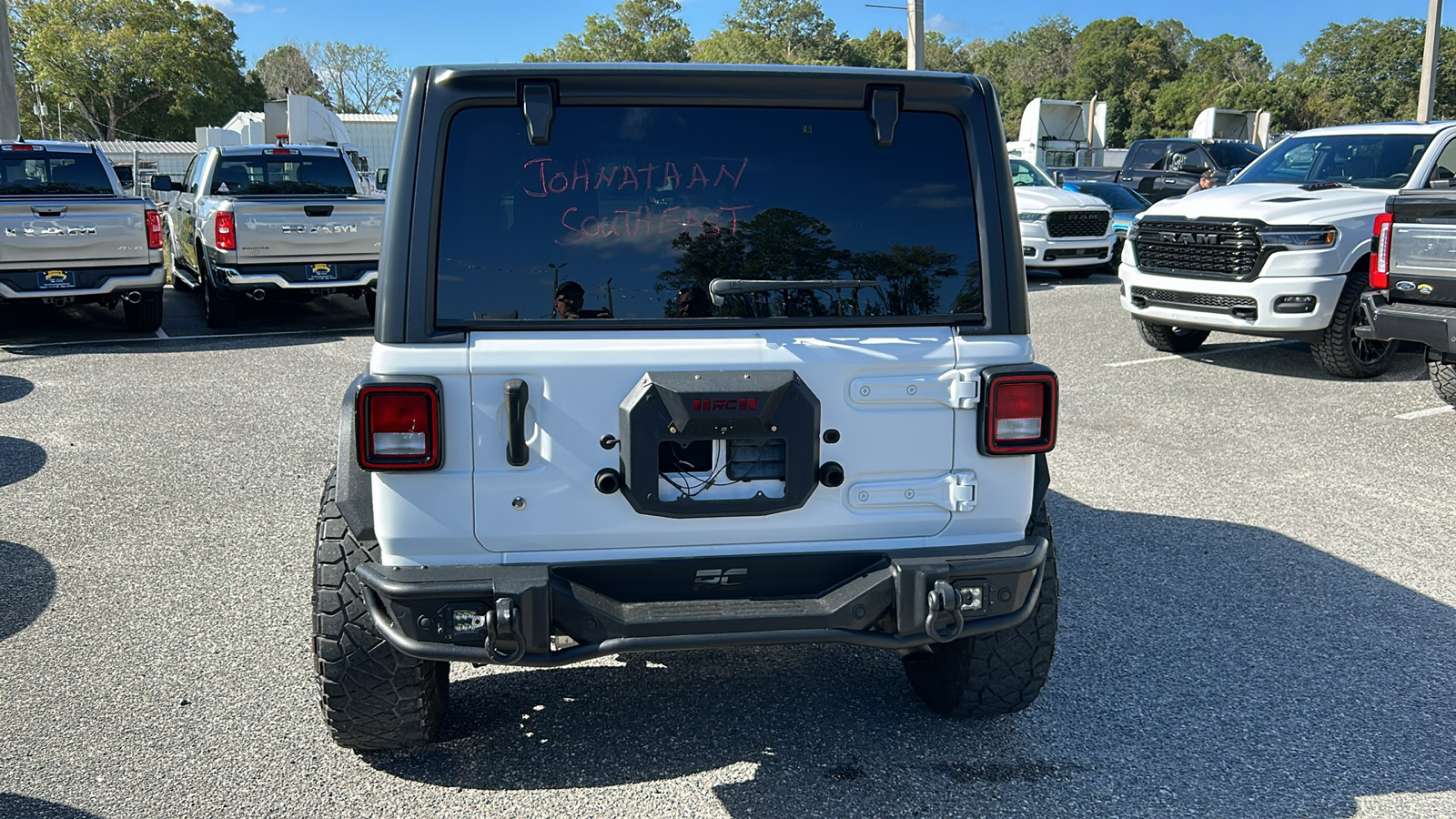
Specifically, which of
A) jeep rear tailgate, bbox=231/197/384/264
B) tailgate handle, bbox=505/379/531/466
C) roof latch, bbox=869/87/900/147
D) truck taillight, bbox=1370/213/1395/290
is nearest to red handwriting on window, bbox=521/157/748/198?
roof latch, bbox=869/87/900/147

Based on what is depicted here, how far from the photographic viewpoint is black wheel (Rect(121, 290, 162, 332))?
38.8 feet

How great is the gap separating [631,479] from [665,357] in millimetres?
324

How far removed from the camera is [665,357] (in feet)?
9.59

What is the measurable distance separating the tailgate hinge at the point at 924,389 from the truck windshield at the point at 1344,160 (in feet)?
26.7

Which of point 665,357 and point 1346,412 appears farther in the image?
point 1346,412

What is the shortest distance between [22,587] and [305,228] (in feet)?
23.8

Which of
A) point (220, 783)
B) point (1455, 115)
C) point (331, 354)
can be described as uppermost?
point (1455, 115)

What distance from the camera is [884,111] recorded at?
9.96 feet

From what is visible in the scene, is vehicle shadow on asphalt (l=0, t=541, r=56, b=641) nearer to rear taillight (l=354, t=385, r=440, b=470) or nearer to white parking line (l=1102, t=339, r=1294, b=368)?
rear taillight (l=354, t=385, r=440, b=470)

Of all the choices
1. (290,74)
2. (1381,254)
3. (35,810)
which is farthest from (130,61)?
(35,810)

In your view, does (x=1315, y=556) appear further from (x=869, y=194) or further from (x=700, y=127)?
(x=700, y=127)

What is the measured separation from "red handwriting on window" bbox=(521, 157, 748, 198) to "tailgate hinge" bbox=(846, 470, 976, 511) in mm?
891

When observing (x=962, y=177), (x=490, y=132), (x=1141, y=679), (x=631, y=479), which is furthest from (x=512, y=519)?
(x=1141, y=679)

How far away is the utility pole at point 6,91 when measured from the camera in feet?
57.1
